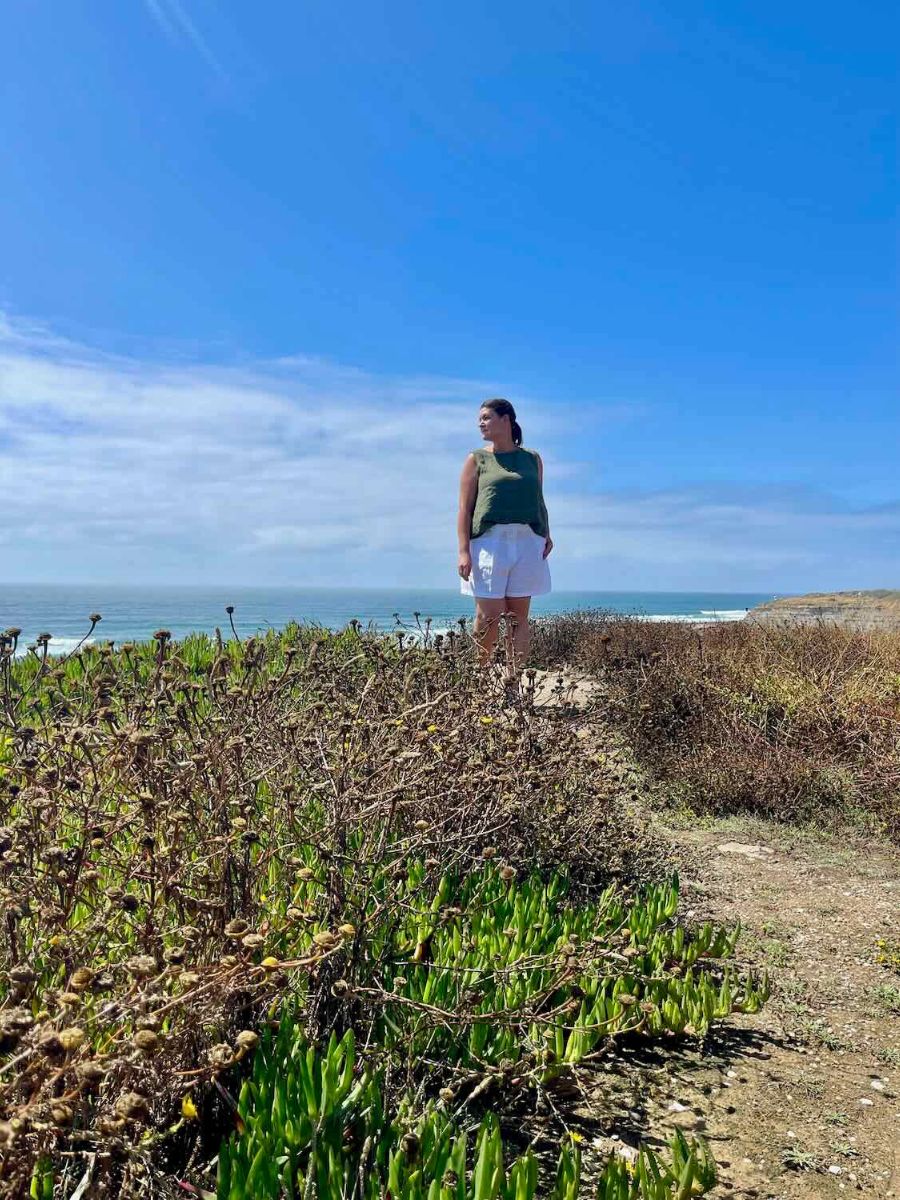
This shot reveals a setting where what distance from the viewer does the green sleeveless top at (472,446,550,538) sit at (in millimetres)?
6598

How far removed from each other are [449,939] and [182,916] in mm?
870

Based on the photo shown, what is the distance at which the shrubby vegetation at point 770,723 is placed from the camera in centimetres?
573

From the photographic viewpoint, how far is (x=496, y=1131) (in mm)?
1722

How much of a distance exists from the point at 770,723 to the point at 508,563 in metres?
2.55

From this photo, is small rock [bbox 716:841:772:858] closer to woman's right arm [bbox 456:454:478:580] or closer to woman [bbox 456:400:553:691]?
woman [bbox 456:400:553:691]

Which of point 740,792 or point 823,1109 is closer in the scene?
point 823,1109

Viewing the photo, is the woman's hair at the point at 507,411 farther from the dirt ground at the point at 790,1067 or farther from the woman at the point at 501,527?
the dirt ground at the point at 790,1067

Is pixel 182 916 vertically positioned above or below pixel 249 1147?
above

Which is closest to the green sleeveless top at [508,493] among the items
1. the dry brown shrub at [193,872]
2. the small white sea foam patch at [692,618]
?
the dry brown shrub at [193,872]

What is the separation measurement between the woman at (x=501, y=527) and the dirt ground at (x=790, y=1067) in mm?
2272

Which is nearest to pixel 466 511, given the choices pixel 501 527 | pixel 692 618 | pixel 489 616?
pixel 501 527

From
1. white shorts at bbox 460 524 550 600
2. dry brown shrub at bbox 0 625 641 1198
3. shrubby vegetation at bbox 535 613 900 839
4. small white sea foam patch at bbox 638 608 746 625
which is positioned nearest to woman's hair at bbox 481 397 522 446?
white shorts at bbox 460 524 550 600

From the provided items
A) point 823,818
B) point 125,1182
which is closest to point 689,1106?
point 125,1182

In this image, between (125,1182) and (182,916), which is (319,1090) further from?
(182,916)
